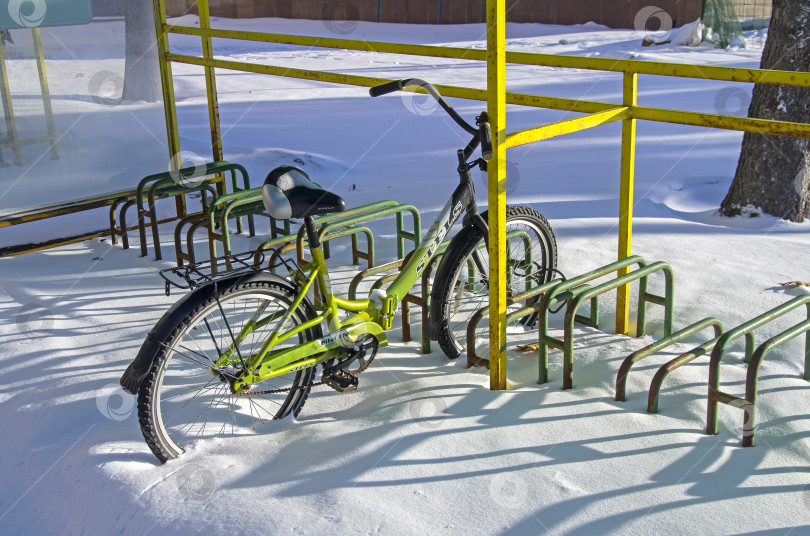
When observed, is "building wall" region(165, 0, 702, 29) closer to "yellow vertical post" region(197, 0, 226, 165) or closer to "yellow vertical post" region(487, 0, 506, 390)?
"yellow vertical post" region(197, 0, 226, 165)

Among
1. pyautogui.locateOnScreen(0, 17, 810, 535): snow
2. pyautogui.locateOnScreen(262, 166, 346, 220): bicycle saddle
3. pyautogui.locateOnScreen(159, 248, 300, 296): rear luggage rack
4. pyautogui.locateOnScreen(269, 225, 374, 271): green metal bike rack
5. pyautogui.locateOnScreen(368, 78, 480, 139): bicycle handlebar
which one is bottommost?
pyautogui.locateOnScreen(0, 17, 810, 535): snow

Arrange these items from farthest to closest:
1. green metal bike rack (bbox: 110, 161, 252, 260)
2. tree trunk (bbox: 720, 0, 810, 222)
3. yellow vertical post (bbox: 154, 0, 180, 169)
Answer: tree trunk (bbox: 720, 0, 810, 222), yellow vertical post (bbox: 154, 0, 180, 169), green metal bike rack (bbox: 110, 161, 252, 260)

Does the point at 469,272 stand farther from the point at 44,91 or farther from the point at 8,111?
the point at 8,111

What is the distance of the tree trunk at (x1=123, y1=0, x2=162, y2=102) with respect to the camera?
6191 mm

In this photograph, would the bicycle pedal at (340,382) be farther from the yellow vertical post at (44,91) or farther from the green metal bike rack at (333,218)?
the yellow vertical post at (44,91)

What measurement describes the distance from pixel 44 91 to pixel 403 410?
13.6 feet

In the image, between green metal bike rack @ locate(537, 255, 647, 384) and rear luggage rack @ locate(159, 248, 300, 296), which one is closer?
rear luggage rack @ locate(159, 248, 300, 296)

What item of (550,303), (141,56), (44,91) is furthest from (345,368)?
(141,56)

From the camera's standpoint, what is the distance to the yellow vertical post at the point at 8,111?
5812 millimetres

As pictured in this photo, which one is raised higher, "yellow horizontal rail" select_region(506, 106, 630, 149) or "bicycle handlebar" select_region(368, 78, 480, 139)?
"bicycle handlebar" select_region(368, 78, 480, 139)

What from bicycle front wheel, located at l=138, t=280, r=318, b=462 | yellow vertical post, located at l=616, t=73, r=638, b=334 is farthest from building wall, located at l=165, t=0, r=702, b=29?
bicycle front wheel, located at l=138, t=280, r=318, b=462

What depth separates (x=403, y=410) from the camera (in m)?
3.26

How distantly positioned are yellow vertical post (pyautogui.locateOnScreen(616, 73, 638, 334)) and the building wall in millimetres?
17049

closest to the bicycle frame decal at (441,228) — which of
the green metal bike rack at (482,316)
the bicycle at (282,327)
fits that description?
the bicycle at (282,327)
